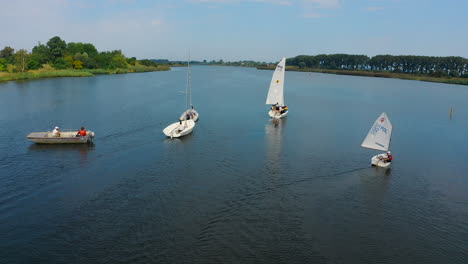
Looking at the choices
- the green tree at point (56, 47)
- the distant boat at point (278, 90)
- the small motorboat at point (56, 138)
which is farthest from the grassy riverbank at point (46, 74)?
the distant boat at point (278, 90)

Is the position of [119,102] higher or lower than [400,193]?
higher

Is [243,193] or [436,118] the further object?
[436,118]

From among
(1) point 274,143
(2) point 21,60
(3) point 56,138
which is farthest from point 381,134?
(2) point 21,60

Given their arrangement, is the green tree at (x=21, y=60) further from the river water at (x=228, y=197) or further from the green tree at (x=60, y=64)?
the river water at (x=228, y=197)

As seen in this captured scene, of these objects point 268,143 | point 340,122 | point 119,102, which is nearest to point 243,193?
point 268,143

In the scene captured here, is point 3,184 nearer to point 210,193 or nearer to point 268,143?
point 210,193

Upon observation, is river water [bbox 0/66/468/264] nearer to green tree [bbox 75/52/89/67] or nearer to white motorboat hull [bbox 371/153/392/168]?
white motorboat hull [bbox 371/153/392/168]
